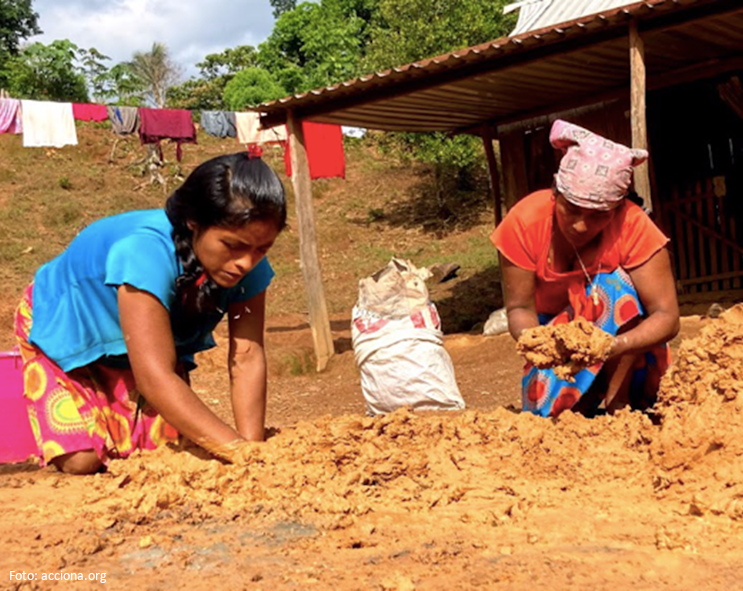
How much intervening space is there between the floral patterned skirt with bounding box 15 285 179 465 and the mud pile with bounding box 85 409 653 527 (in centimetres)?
29

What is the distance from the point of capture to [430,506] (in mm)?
2123

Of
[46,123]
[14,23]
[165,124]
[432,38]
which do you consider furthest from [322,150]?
[14,23]

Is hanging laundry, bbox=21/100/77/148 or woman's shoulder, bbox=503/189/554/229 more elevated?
hanging laundry, bbox=21/100/77/148

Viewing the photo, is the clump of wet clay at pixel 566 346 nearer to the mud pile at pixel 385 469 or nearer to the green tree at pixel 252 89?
the mud pile at pixel 385 469

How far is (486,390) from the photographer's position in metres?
6.19

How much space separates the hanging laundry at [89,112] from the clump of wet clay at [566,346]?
10573 mm

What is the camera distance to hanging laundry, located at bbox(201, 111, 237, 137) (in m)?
12.4

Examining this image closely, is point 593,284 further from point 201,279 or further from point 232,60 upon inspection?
point 232,60

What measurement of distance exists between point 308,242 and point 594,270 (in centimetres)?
521

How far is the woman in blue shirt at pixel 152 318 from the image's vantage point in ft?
7.30

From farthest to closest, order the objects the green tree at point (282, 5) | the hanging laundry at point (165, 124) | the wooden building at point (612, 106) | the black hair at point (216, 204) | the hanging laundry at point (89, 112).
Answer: the green tree at point (282, 5)
the hanging laundry at point (165, 124)
the hanging laundry at point (89, 112)
the wooden building at point (612, 106)
the black hair at point (216, 204)

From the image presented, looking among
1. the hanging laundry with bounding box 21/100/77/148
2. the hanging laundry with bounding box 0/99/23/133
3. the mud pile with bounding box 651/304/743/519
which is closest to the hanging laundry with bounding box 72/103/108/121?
the hanging laundry with bounding box 21/100/77/148

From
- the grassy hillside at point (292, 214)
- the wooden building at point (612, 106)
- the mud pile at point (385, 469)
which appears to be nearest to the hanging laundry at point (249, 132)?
the grassy hillside at point (292, 214)

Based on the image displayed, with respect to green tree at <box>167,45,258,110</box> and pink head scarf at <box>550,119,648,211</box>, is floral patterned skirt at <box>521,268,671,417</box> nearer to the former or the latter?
pink head scarf at <box>550,119,648,211</box>
